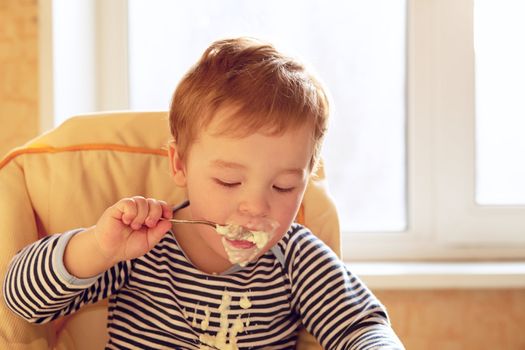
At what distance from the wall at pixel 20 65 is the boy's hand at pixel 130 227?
2.28ft

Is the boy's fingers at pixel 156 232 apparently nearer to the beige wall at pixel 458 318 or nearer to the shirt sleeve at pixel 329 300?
the shirt sleeve at pixel 329 300

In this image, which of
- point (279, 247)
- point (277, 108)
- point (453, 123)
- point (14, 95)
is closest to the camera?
point (277, 108)

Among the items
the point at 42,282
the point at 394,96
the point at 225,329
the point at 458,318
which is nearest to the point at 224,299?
the point at 225,329

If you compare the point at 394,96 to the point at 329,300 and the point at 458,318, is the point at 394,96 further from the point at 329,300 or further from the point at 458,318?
the point at 329,300

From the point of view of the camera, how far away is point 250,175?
1053 millimetres

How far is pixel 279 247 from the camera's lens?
122cm

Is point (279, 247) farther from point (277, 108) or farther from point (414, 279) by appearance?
point (414, 279)

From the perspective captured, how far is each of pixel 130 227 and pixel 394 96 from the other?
3.41 ft

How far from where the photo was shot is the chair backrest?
120 centimetres

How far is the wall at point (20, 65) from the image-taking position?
5.46ft

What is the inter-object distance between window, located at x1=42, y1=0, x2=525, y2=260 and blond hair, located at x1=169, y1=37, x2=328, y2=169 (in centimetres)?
79

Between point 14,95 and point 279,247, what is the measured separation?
0.80 metres

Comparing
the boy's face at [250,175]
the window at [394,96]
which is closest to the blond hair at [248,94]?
the boy's face at [250,175]

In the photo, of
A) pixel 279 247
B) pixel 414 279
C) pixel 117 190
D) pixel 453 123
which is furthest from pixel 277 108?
pixel 453 123
